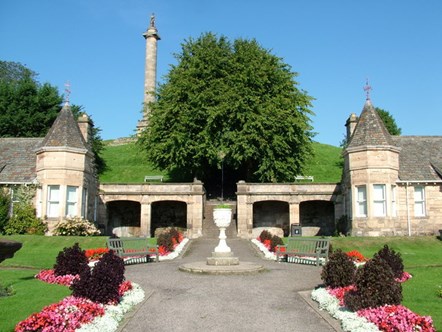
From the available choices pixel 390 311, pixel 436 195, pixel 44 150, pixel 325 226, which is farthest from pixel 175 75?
pixel 390 311

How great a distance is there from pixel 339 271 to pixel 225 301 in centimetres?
310

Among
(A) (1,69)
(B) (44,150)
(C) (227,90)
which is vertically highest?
(A) (1,69)

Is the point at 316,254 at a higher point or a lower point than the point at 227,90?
lower

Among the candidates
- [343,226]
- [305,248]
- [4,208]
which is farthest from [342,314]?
[4,208]

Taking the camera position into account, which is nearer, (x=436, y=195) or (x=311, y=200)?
(x=436, y=195)

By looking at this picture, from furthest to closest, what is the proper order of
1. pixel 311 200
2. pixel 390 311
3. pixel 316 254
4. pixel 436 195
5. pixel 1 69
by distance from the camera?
pixel 1 69 < pixel 311 200 < pixel 436 195 < pixel 316 254 < pixel 390 311

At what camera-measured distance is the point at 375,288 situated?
29.1 feet

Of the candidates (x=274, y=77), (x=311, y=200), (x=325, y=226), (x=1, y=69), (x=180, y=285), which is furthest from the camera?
(x=1, y=69)

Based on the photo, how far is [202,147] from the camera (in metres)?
34.4

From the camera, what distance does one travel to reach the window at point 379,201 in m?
26.8

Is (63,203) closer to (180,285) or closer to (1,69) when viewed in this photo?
(180,285)

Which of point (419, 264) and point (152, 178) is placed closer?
point (419, 264)

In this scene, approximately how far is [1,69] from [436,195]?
59642 mm

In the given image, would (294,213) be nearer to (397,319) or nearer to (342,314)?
(342,314)
